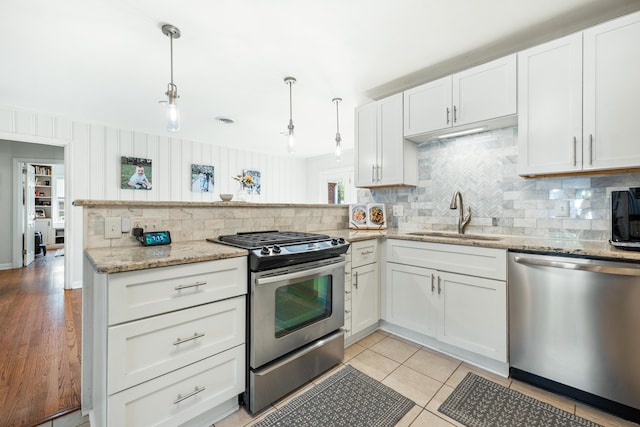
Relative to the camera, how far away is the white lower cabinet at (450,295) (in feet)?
6.03

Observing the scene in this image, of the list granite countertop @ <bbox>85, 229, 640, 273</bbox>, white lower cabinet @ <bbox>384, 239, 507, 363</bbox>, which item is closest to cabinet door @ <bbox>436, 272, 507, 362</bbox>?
white lower cabinet @ <bbox>384, 239, 507, 363</bbox>

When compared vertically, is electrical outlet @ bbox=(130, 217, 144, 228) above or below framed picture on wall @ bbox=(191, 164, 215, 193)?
below

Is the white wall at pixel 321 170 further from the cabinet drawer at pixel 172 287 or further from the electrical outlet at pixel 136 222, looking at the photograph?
the cabinet drawer at pixel 172 287

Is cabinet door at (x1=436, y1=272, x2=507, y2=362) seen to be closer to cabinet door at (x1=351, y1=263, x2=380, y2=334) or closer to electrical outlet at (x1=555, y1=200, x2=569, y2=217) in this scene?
cabinet door at (x1=351, y1=263, x2=380, y2=334)

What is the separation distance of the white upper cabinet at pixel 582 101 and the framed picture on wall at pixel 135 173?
203 inches

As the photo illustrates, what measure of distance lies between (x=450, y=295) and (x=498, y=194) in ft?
3.25

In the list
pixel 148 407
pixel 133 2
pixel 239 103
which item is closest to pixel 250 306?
pixel 148 407

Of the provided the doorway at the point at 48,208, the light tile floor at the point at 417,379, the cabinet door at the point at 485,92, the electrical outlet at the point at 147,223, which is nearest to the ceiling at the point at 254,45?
the cabinet door at the point at 485,92

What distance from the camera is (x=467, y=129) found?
2338 millimetres

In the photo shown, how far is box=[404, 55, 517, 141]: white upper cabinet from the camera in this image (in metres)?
2.05

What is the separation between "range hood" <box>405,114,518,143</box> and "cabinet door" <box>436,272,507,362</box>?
121 cm

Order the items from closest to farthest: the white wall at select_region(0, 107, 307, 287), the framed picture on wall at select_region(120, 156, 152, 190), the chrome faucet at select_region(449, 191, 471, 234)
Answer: the chrome faucet at select_region(449, 191, 471, 234) < the white wall at select_region(0, 107, 307, 287) < the framed picture on wall at select_region(120, 156, 152, 190)

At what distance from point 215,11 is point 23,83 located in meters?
2.62

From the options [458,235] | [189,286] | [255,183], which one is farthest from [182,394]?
[255,183]
